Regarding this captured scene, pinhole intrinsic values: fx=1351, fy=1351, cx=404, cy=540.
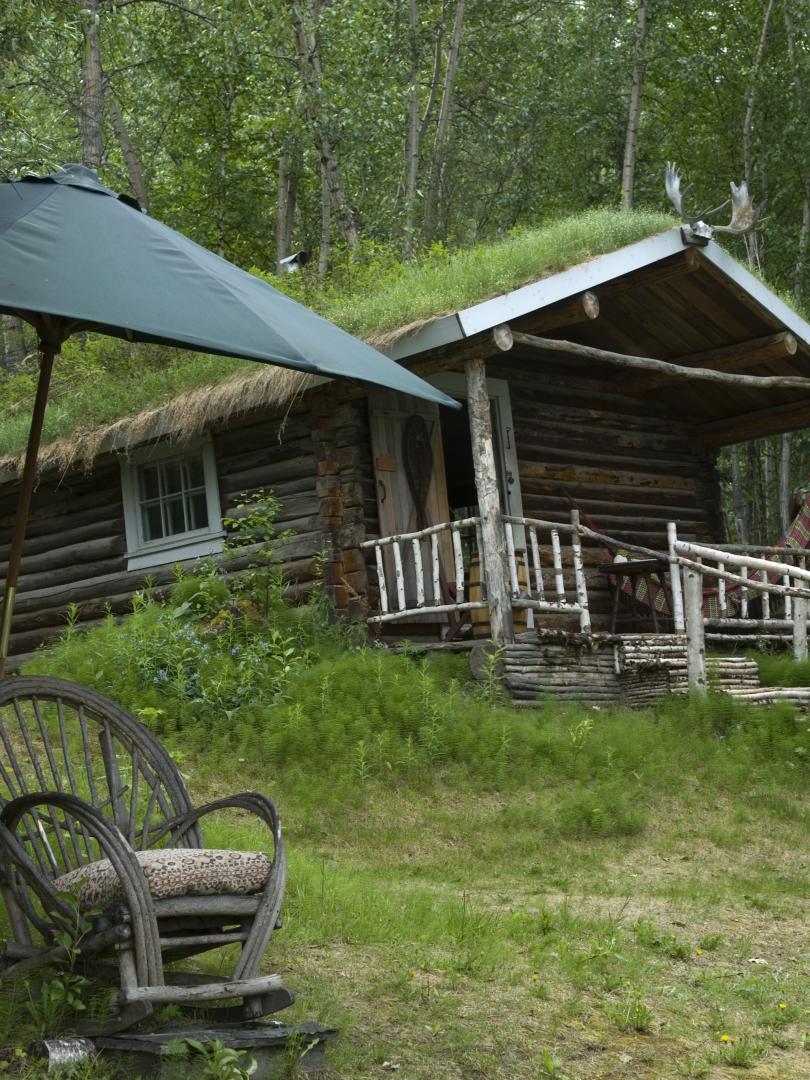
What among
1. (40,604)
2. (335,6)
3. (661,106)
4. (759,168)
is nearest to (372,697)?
(40,604)

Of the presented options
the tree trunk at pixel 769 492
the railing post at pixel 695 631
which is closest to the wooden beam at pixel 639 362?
the railing post at pixel 695 631

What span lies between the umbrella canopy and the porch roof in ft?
18.8

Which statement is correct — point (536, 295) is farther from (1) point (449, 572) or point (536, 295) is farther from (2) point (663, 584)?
(2) point (663, 584)

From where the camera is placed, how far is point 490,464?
35.6 feet

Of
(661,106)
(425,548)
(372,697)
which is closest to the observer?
(372,697)

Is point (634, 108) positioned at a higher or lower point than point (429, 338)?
higher

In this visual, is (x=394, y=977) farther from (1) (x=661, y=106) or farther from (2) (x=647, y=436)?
(1) (x=661, y=106)

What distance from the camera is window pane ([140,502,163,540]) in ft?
42.9

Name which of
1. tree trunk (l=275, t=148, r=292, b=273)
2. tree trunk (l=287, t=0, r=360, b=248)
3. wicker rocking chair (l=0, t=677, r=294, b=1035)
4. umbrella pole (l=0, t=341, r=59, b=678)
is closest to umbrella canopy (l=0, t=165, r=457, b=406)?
umbrella pole (l=0, t=341, r=59, b=678)

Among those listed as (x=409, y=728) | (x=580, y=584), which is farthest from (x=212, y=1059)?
(x=580, y=584)

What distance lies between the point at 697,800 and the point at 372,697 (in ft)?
7.78

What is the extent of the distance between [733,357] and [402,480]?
3653mm

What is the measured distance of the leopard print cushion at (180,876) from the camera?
4105 millimetres

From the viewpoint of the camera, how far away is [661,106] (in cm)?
2527
